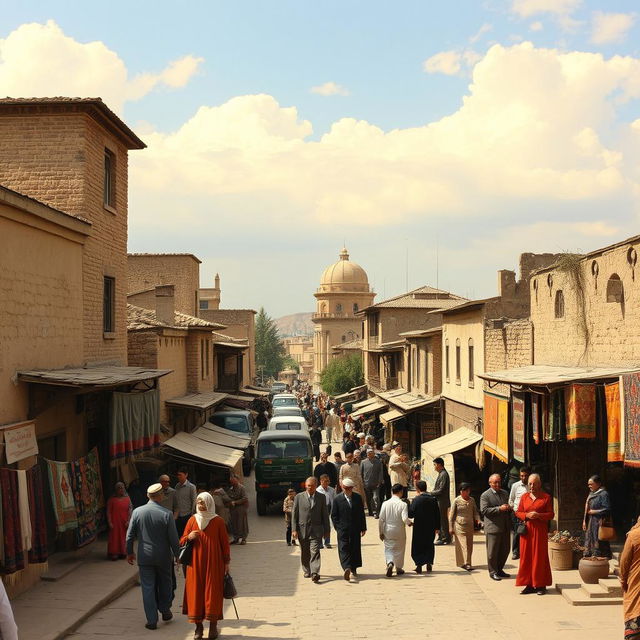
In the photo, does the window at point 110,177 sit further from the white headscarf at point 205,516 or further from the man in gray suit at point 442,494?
the white headscarf at point 205,516

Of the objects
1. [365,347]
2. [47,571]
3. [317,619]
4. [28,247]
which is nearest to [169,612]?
[317,619]

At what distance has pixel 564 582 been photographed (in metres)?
11.7

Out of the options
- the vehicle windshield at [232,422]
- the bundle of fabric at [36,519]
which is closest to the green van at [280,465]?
the vehicle windshield at [232,422]

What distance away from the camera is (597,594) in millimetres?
10664

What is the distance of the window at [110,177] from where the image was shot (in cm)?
1897

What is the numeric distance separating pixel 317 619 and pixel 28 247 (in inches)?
268

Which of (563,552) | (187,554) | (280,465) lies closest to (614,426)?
(563,552)

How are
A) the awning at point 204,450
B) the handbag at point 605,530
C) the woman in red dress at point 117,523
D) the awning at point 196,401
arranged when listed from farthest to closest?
1. the awning at point 196,401
2. the awning at point 204,450
3. the woman in red dress at point 117,523
4. the handbag at point 605,530

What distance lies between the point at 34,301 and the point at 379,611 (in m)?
6.75

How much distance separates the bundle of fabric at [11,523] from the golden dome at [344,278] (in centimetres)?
9223

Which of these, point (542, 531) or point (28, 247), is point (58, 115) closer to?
point (28, 247)

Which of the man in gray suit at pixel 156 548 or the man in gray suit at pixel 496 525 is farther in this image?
the man in gray suit at pixel 496 525

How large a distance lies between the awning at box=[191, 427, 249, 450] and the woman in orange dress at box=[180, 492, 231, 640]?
535 inches

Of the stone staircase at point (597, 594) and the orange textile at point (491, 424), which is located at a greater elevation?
the orange textile at point (491, 424)
